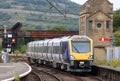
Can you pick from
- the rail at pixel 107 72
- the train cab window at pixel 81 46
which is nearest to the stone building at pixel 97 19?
the train cab window at pixel 81 46

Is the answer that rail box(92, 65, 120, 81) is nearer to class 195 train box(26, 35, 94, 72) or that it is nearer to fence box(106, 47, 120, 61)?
class 195 train box(26, 35, 94, 72)

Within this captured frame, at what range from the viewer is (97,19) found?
2272 inches

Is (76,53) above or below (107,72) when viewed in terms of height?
above

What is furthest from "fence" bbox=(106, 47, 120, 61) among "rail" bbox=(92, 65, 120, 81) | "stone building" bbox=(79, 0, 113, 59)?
"stone building" bbox=(79, 0, 113, 59)

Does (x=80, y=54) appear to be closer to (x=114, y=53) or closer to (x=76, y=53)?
(x=76, y=53)

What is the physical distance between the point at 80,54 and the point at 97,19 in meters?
24.0

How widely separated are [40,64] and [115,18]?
40514mm

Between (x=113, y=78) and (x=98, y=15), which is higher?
(x=98, y=15)

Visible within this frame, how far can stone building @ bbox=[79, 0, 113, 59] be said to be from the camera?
57.0 metres

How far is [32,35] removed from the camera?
290 ft

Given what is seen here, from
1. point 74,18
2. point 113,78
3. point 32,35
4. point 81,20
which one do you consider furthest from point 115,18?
point 74,18

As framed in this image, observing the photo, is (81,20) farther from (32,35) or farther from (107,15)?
(32,35)

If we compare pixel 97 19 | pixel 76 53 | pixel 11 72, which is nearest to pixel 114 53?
pixel 76 53

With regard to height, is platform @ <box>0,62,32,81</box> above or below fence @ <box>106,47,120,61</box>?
below
